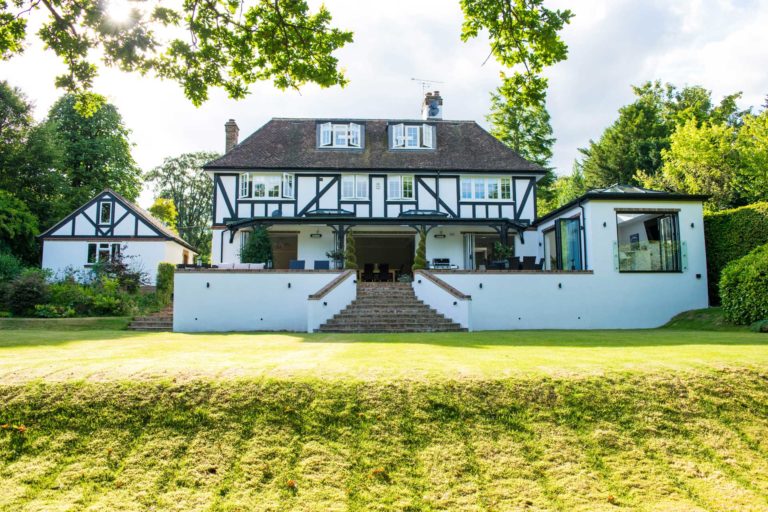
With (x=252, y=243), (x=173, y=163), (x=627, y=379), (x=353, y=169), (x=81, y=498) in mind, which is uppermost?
(x=173, y=163)

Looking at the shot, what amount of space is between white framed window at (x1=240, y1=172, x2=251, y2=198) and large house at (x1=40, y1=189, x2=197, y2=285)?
7755 mm

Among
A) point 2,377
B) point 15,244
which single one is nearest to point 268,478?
point 2,377

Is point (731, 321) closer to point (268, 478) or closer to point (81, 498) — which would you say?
point (268, 478)

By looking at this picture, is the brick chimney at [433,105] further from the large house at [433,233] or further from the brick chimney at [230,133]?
the brick chimney at [230,133]

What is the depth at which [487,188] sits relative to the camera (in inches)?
1009

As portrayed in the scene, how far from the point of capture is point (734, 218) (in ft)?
58.3

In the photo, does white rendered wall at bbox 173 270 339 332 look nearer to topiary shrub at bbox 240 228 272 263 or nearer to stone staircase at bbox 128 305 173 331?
stone staircase at bbox 128 305 173 331

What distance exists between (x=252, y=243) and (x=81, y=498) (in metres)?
A: 18.0

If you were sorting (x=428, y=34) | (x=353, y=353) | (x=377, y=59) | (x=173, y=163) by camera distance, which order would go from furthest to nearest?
(x=173, y=163)
(x=353, y=353)
(x=377, y=59)
(x=428, y=34)

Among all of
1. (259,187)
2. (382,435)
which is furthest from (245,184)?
(382,435)

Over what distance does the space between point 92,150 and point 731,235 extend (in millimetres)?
37699

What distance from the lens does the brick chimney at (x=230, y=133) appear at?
92.8ft

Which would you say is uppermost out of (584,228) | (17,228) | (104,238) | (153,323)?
(17,228)

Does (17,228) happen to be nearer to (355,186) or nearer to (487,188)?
(355,186)
